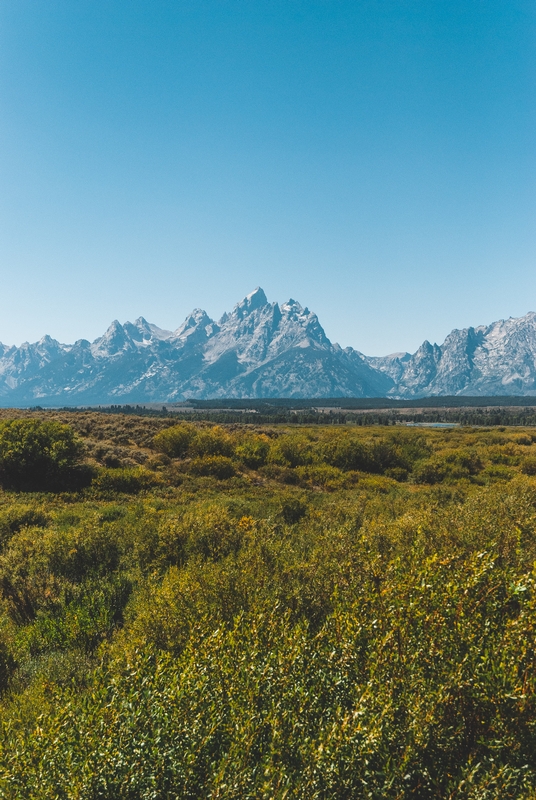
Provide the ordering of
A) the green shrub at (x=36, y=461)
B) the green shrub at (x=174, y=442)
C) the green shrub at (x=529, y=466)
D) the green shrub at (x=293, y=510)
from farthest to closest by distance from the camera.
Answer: the green shrub at (x=174, y=442) < the green shrub at (x=529, y=466) < the green shrub at (x=36, y=461) < the green shrub at (x=293, y=510)

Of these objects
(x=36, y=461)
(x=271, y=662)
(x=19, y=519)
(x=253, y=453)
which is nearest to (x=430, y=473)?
(x=253, y=453)

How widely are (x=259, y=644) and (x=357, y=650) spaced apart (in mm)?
1976

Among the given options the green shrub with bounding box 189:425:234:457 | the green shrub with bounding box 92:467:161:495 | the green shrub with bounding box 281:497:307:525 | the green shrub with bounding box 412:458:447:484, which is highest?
the green shrub with bounding box 189:425:234:457

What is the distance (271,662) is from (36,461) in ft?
115

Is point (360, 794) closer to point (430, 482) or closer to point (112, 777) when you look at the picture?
point (112, 777)

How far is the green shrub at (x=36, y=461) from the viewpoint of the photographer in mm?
34928

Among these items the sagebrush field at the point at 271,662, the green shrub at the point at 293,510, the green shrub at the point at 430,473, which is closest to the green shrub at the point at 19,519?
the sagebrush field at the point at 271,662

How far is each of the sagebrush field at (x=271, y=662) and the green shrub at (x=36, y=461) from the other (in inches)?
562

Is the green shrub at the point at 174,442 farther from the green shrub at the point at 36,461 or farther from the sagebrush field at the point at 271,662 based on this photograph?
the sagebrush field at the point at 271,662

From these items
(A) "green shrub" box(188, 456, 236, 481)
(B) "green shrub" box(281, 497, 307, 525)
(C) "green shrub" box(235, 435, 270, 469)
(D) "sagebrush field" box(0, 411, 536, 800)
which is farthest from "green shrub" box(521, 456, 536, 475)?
(A) "green shrub" box(188, 456, 236, 481)

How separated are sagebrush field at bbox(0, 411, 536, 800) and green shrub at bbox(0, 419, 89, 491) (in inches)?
562

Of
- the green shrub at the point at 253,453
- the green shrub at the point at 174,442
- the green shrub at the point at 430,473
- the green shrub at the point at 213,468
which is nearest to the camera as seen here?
the green shrub at the point at 213,468

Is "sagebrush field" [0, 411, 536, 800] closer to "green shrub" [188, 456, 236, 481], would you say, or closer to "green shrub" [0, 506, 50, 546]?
"green shrub" [0, 506, 50, 546]

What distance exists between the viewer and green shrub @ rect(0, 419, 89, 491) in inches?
1375
